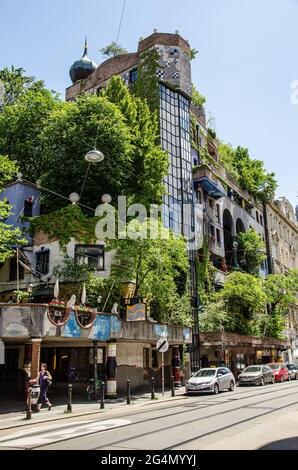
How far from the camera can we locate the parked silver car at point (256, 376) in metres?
30.3

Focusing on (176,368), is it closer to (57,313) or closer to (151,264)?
(151,264)

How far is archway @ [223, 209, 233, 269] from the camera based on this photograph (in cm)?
4822

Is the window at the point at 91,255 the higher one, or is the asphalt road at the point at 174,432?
the window at the point at 91,255

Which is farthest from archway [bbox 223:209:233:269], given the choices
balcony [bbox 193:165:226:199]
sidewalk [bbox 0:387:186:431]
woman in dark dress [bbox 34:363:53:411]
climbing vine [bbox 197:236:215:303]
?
woman in dark dress [bbox 34:363:53:411]

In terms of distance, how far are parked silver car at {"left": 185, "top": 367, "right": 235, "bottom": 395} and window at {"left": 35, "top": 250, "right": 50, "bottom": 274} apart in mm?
10669

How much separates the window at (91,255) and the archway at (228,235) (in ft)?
73.8

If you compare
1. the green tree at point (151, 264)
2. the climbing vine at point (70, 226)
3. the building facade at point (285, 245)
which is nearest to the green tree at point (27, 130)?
the climbing vine at point (70, 226)

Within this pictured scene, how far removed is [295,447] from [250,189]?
4880 centimetres

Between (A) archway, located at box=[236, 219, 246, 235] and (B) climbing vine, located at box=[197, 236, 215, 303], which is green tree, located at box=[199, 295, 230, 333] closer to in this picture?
(B) climbing vine, located at box=[197, 236, 215, 303]

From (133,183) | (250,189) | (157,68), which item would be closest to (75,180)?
(133,183)

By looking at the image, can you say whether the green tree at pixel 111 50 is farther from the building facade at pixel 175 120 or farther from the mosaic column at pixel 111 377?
the mosaic column at pixel 111 377

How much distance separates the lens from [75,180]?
30438mm
